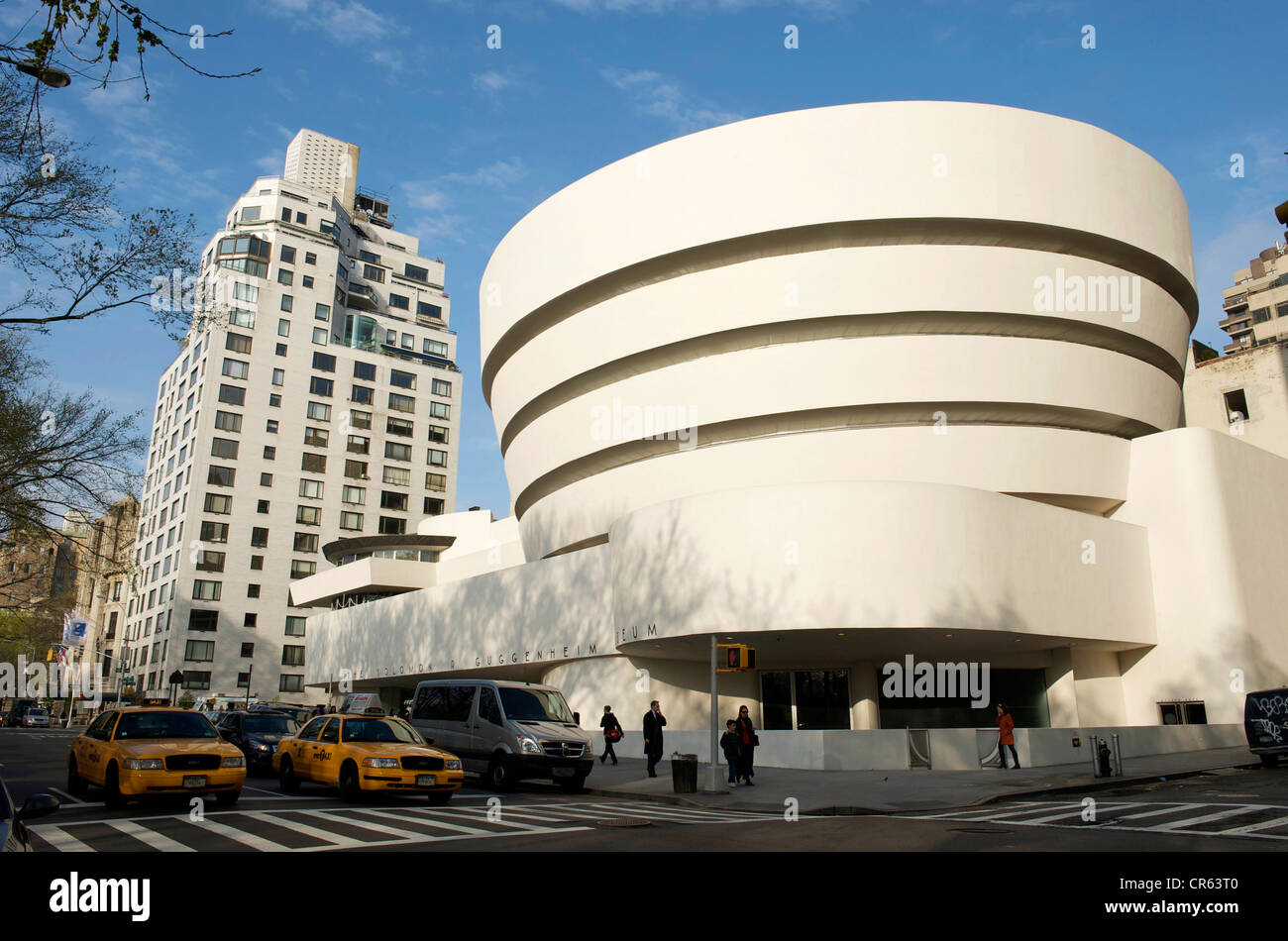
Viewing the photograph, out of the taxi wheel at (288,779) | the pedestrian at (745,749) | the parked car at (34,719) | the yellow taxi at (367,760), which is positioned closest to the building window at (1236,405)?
the pedestrian at (745,749)

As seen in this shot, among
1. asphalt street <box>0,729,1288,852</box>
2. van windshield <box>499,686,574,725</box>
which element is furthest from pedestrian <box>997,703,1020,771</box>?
van windshield <box>499,686,574,725</box>

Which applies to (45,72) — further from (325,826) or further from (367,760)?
(367,760)

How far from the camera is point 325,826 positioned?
11.4 metres

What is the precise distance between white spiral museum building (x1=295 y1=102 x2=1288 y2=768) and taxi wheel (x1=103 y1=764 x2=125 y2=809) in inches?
700

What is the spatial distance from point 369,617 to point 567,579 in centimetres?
2335

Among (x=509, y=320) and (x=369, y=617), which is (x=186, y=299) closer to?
(x=509, y=320)

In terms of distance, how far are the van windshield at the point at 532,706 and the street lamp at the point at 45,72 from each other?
14084mm

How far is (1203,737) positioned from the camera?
2925 cm

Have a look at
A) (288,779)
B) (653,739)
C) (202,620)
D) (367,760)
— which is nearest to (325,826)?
(367,760)

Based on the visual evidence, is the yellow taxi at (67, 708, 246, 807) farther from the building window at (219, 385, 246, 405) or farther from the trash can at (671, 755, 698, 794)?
the building window at (219, 385, 246, 405)

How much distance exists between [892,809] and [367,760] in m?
9.06

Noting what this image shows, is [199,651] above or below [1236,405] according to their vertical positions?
below

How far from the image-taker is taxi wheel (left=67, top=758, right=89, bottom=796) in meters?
15.5
